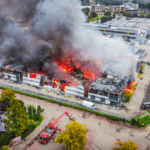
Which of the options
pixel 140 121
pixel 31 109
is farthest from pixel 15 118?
pixel 140 121

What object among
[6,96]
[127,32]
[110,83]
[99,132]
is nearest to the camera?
[99,132]

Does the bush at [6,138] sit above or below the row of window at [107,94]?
below

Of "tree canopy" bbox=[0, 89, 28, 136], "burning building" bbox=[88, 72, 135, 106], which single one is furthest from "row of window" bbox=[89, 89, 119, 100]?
"tree canopy" bbox=[0, 89, 28, 136]

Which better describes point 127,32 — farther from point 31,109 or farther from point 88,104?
point 31,109

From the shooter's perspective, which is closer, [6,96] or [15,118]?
[15,118]

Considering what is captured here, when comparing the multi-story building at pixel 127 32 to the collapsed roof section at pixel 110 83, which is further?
the multi-story building at pixel 127 32

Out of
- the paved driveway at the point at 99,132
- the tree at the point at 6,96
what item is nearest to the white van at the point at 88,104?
the paved driveway at the point at 99,132

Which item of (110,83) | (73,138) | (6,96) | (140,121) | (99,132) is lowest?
(99,132)

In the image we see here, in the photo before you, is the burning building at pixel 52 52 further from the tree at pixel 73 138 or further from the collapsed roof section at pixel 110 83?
the tree at pixel 73 138

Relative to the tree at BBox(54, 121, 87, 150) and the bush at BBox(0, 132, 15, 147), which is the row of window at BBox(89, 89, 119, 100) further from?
the bush at BBox(0, 132, 15, 147)

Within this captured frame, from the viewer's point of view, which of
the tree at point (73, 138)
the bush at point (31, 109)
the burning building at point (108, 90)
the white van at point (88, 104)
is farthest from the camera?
the burning building at point (108, 90)

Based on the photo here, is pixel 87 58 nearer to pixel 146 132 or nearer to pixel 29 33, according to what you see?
pixel 29 33

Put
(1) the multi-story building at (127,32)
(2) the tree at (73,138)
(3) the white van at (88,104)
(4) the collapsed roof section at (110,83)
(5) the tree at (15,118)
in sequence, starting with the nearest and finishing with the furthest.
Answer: (2) the tree at (73,138)
(5) the tree at (15,118)
(3) the white van at (88,104)
(4) the collapsed roof section at (110,83)
(1) the multi-story building at (127,32)
